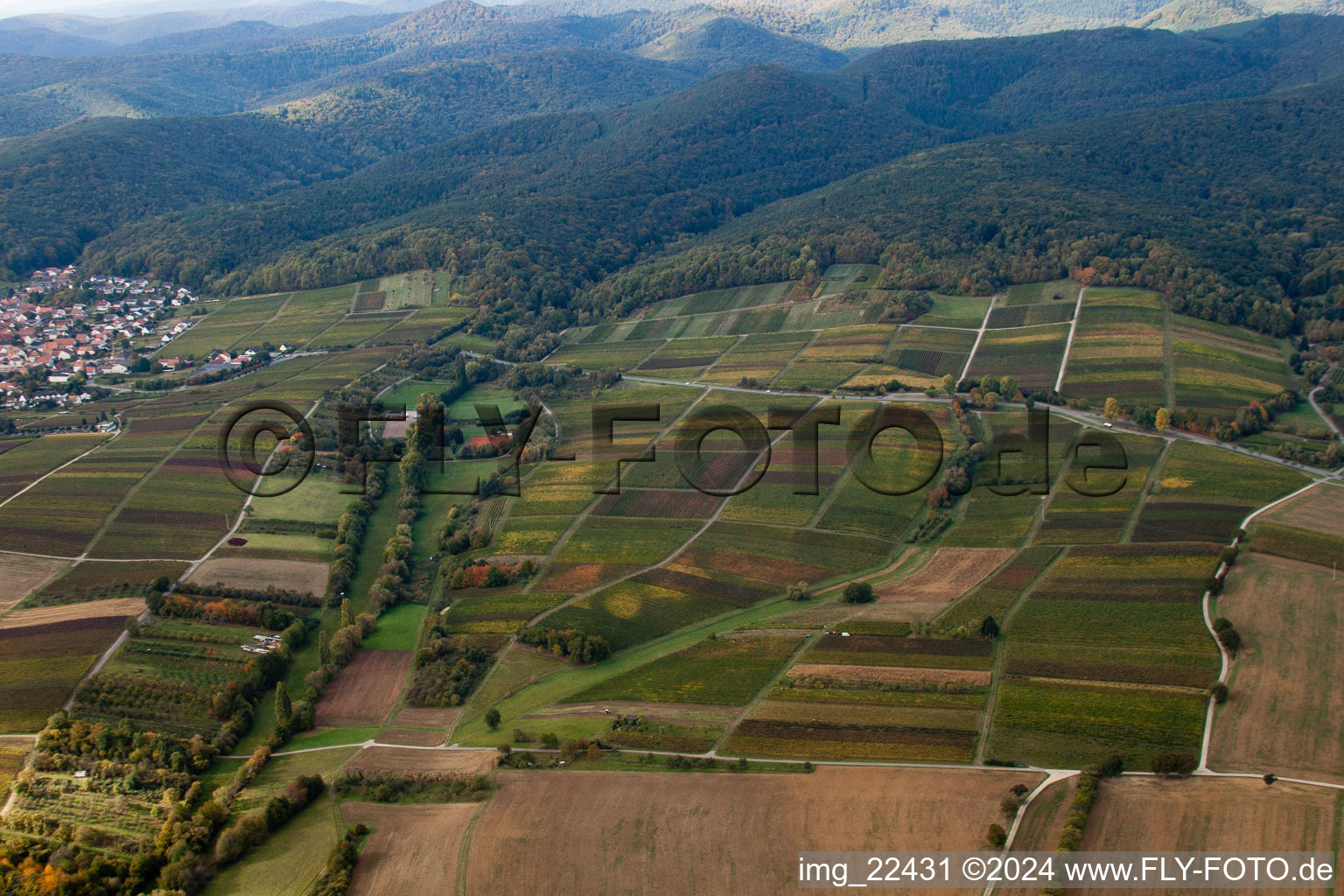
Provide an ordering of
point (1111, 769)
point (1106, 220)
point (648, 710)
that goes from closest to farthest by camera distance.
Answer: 1. point (1111, 769)
2. point (648, 710)
3. point (1106, 220)

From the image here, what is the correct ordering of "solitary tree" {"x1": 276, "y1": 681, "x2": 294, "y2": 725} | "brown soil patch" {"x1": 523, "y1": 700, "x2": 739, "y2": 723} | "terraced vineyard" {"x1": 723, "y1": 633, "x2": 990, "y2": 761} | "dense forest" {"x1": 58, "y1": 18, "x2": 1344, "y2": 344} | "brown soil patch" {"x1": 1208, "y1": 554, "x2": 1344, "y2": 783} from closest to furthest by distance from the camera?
"brown soil patch" {"x1": 1208, "y1": 554, "x2": 1344, "y2": 783}
"terraced vineyard" {"x1": 723, "y1": 633, "x2": 990, "y2": 761}
"brown soil patch" {"x1": 523, "y1": 700, "x2": 739, "y2": 723}
"solitary tree" {"x1": 276, "y1": 681, "x2": 294, "y2": 725}
"dense forest" {"x1": 58, "y1": 18, "x2": 1344, "y2": 344}

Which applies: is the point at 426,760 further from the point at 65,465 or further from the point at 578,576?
the point at 65,465

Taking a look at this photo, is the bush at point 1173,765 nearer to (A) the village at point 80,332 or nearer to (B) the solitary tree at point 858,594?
(B) the solitary tree at point 858,594

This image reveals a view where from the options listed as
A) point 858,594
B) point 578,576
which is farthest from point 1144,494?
point 578,576

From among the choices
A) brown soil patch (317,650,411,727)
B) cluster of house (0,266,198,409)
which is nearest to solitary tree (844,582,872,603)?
brown soil patch (317,650,411,727)

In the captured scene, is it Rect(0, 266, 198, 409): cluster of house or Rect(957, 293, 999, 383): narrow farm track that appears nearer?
Rect(957, 293, 999, 383): narrow farm track

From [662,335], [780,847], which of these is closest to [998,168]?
[662,335]

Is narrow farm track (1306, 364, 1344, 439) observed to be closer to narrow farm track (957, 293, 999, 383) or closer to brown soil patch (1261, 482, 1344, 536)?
brown soil patch (1261, 482, 1344, 536)
